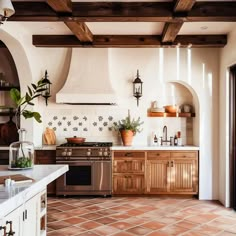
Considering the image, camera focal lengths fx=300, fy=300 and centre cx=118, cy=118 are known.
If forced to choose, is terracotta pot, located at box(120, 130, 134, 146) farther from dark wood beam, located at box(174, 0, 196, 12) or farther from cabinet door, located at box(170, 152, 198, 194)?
dark wood beam, located at box(174, 0, 196, 12)

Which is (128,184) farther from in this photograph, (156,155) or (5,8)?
(5,8)

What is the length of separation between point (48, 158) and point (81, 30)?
2.46 m

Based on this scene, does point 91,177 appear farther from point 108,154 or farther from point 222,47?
point 222,47


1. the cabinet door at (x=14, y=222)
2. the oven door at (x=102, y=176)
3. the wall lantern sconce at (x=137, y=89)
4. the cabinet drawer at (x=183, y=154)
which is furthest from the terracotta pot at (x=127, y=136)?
the cabinet door at (x=14, y=222)

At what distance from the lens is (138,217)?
4.45 m

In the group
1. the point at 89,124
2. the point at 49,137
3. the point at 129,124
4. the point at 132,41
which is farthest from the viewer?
the point at 89,124

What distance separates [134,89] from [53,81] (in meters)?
1.63

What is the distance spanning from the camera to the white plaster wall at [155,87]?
18.2 feet

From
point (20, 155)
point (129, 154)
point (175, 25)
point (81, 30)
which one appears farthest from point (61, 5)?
point (129, 154)

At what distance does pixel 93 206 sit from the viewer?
4.99 meters

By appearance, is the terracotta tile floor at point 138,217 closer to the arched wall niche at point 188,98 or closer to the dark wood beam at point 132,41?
the arched wall niche at point 188,98

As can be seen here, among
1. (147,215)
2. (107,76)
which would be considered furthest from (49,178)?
(107,76)

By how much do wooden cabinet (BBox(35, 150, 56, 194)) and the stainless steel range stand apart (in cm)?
13

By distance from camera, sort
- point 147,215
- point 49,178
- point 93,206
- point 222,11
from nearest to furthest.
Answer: point 49,178, point 222,11, point 147,215, point 93,206
